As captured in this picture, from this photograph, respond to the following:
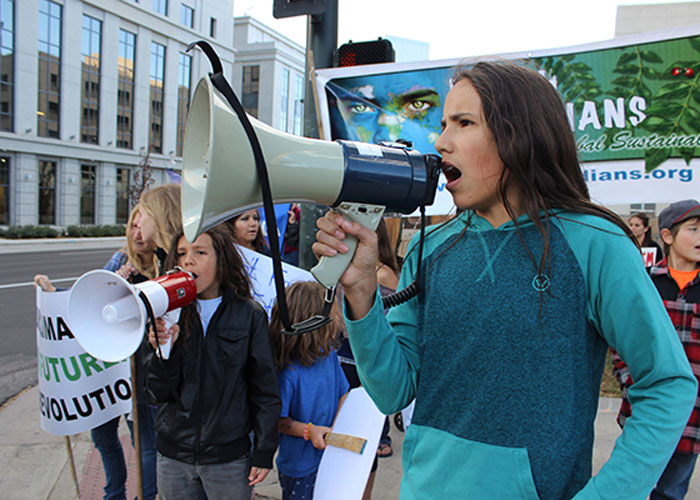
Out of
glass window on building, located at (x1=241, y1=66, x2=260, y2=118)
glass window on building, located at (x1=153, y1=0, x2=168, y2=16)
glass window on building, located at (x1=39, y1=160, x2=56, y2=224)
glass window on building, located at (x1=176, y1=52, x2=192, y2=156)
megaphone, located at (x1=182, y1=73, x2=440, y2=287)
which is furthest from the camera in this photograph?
glass window on building, located at (x1=241, y1=66, x2=260, y2=118)

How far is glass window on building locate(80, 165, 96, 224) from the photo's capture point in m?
27.6

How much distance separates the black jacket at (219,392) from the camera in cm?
205

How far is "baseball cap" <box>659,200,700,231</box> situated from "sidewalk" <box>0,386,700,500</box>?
5.32 feet

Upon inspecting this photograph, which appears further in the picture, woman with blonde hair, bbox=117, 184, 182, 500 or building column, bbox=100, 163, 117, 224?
building column, bbox=100, 163, 117, 224

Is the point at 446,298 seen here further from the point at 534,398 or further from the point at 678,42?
the point at 678,42

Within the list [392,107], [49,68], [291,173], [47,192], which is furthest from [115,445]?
[49,68]

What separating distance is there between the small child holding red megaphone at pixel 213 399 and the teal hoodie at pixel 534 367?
3.52 ft

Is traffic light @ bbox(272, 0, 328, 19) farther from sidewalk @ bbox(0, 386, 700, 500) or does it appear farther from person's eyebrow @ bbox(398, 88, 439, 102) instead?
sidewalk @ bbox(0, 386, 700, 500)

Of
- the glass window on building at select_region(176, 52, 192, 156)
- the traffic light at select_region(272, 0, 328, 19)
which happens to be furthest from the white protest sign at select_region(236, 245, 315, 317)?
the glass window on building at select_region(176, 52, 192, 156)

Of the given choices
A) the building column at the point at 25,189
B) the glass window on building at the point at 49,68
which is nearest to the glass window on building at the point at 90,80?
the glass window on building at the point at 49,68

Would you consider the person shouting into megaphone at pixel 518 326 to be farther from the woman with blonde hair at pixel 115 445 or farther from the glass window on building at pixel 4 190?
the glass window on building at pixel 4 190

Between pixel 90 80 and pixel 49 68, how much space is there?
2.24 m

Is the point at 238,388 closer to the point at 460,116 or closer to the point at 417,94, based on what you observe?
the point at 460,116

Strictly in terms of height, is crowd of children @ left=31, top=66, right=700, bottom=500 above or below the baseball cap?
below
